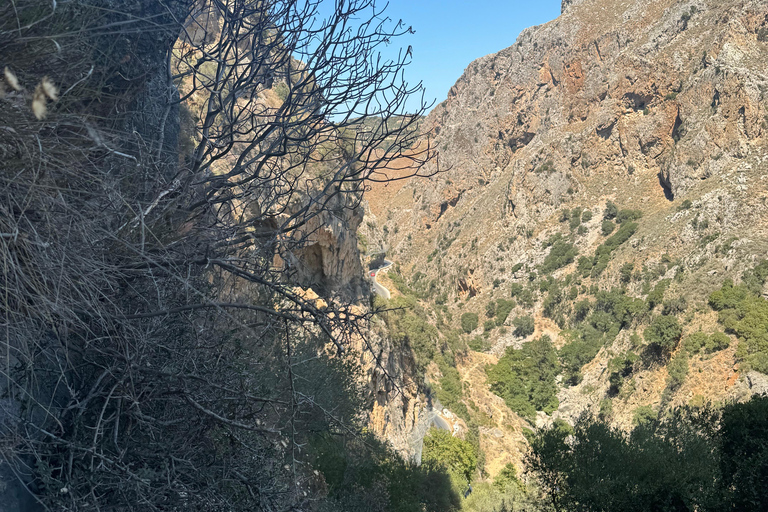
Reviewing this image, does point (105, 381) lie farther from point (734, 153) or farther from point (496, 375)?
point (734, 153)

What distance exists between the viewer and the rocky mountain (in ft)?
99.6

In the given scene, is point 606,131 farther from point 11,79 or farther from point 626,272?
point 11,79

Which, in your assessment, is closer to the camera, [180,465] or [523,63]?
[180,465]

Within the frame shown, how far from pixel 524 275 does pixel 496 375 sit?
50.2ft

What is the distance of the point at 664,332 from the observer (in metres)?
30.0

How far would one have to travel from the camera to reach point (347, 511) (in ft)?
22.4

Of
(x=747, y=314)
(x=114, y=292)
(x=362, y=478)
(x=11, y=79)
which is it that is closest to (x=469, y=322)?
(x=747, y=314)

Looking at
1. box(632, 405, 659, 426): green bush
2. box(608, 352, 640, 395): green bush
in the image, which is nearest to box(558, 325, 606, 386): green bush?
box(608, 352, 640, 395): green bush

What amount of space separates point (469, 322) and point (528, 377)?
1271 cm

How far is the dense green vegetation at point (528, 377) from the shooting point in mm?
38594

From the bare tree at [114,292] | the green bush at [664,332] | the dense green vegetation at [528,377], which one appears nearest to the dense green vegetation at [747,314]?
the green bush at [664,332]

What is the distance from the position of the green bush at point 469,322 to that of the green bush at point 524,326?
16.9ft

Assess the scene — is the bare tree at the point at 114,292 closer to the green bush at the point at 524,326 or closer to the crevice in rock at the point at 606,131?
the green bush at the point at 524,326

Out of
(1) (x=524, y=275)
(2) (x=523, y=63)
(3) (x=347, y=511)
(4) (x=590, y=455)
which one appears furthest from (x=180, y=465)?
(2) (x=523, y=63)
